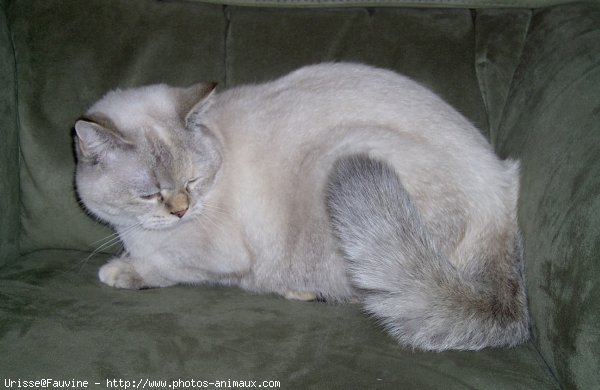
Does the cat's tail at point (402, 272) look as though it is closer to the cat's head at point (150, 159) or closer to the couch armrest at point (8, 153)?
the cat's head at point (150, 159)

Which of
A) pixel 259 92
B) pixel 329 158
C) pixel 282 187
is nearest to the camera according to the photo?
pixel 329 158

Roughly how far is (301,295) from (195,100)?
826 mm

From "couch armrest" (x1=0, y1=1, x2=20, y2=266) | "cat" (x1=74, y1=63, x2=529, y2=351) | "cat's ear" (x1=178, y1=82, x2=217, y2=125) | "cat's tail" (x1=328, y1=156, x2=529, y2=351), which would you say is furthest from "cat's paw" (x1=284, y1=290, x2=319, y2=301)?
"couch armrest" (x1=0, y1=1, x2=20, y2=266)

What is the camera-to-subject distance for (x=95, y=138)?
6.49ft

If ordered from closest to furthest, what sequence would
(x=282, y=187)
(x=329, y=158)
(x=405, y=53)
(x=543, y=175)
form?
(x=543, y=175) < (x=329, y=158) < (x=282, y=187) < (x=405, y=53)

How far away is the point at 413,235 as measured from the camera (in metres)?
1.80

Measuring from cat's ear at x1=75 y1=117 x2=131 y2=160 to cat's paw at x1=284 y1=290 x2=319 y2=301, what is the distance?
2.67 feet

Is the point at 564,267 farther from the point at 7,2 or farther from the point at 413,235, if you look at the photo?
the point at 7,2

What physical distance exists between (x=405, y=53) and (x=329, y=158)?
79cm

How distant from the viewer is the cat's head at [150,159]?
207 centimetres

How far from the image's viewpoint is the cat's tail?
1783 millimetres

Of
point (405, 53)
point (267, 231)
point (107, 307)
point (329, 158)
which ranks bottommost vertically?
point (107, 307)

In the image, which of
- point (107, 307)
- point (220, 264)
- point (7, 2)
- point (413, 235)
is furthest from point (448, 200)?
point (7, 2)

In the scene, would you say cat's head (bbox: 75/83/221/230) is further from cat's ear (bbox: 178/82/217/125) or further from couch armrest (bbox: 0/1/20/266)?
couch armrest (bbox: 0/1/20/266)
